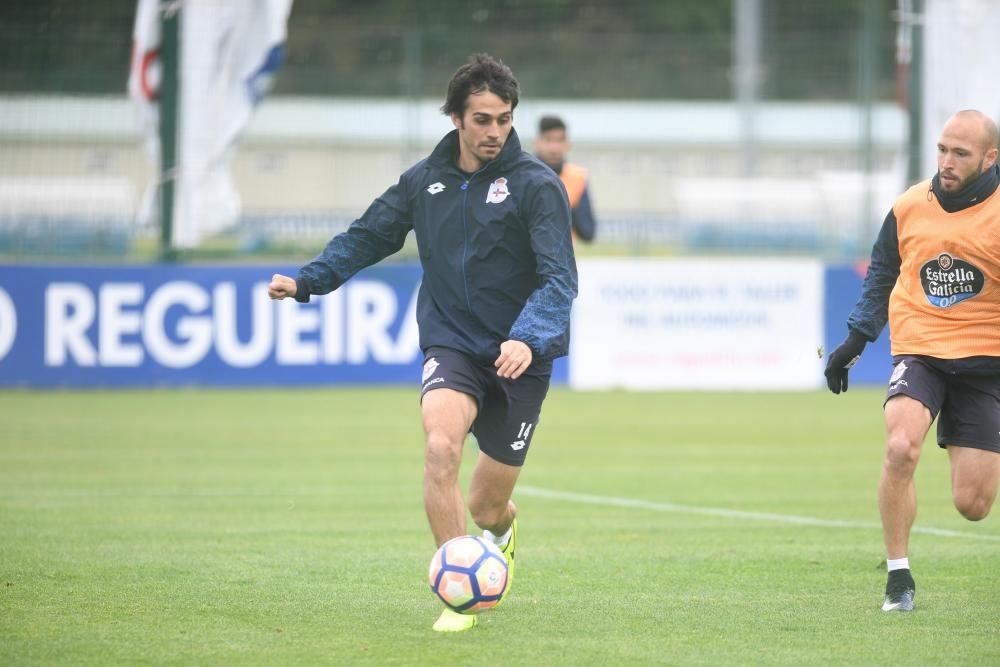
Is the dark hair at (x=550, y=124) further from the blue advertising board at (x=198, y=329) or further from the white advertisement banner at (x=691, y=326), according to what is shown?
the white advertisement banner at (x=691, y=326)

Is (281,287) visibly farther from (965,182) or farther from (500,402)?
(965,182)

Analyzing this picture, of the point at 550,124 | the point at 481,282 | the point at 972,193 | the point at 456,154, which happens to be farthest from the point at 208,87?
the point at 972,193

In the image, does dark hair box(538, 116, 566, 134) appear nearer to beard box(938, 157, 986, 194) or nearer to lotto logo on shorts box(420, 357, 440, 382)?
beard box(938, 157, 986, 194)

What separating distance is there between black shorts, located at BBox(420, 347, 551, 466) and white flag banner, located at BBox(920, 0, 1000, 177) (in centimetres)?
1675

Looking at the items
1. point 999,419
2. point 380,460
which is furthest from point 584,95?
point 999,419

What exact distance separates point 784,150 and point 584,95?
10.3 ft

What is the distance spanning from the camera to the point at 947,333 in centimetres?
765

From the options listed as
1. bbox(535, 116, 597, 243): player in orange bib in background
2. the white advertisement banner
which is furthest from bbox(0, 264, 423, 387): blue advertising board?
bbox(535, 116, 597, 243): player in orange bib in background

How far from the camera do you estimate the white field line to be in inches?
398

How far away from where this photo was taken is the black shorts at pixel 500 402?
24.2ft

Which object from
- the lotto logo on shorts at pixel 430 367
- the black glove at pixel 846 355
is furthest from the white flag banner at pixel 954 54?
the lotto logo on shorts at pixel 430 367

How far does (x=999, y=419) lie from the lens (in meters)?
7.66

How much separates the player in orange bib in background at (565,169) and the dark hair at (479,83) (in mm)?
5817

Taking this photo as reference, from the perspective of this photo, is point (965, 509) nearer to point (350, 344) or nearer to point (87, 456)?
point (87, 456)
